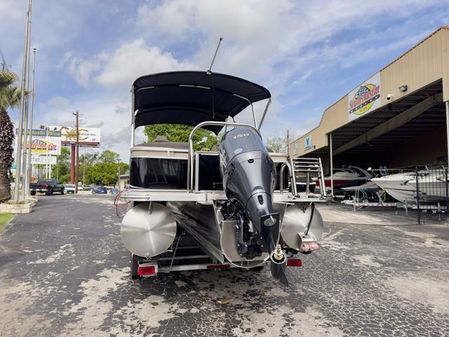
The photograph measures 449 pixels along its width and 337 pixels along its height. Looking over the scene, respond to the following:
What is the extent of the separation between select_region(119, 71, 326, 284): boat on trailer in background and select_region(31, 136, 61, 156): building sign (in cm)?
4177

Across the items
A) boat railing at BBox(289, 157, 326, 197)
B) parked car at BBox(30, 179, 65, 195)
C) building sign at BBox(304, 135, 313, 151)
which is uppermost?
building sign at BBox(304, 135, 313, 151)

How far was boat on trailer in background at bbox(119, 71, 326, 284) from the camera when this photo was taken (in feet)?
10.8

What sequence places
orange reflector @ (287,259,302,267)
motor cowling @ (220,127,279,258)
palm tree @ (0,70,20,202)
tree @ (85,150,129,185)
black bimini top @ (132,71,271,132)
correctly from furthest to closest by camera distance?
1. tree @ (85,150,129,185)
2. palm tree @ (0,70,20,202)
3. black bimini top @ (132,71,271,132)
4. orange reflector @ (287,259,302,267)
5. motor cowling @ (220,127,279,258)

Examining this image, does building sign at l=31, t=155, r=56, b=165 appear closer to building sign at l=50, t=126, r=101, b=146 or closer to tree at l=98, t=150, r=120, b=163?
building sign at l=50, t=126, r=101, b=146

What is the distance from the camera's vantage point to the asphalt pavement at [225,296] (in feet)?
11.3

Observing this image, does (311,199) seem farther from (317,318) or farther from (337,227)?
(337,227)

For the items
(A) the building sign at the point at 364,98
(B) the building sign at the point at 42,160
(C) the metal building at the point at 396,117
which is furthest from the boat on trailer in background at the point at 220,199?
(B) the building sign at the point at 42,160

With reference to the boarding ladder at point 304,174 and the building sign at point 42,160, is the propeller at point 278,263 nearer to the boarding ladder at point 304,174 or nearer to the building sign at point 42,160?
the boarding ladder at point 304,174

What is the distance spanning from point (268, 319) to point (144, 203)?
176 cm

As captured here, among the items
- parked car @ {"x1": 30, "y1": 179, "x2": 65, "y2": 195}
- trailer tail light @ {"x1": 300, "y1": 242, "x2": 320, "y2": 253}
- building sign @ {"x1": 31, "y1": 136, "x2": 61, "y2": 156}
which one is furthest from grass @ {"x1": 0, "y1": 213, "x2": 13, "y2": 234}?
building sign @ {"x1": 31, "y1": 136, "x2": 61, "y2": 156}

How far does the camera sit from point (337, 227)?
33.3 ft

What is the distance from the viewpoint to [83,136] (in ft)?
235

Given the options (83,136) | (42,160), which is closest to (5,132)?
(42,160)

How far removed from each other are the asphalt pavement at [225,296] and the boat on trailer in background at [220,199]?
1.38ft
